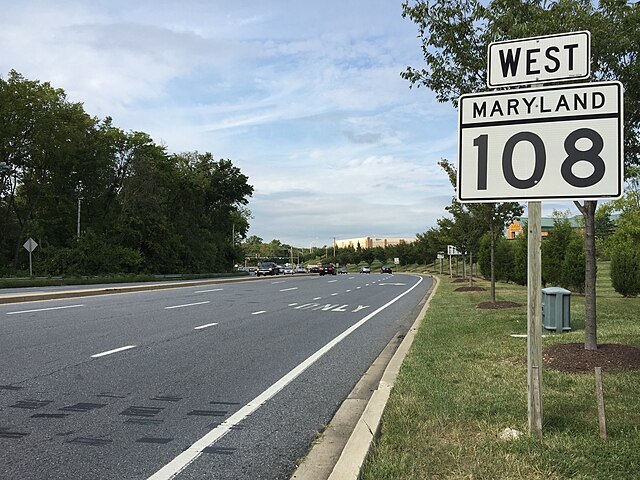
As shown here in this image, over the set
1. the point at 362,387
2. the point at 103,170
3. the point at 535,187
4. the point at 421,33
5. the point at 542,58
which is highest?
the point at 103,170

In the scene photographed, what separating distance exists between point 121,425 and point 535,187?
410 cm

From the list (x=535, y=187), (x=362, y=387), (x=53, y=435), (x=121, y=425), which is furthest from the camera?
(x=362, y=387)

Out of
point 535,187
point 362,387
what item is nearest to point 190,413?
point 362,387

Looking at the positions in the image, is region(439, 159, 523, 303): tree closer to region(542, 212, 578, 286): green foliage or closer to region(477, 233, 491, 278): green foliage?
region(542, 212, 578, 286): green foliage

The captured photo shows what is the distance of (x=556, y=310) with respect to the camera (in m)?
10.4

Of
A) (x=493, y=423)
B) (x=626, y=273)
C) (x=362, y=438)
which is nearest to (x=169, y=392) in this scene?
(x=362, y=438)

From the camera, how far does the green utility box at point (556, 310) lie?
1031cm

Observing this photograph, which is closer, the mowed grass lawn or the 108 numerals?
the mowed grass lawn

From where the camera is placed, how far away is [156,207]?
55.5 m

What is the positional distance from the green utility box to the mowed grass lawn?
2.45 meters

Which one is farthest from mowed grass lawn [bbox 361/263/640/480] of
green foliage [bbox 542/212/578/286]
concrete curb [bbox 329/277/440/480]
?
green foliage [bbox 542/212/578/286]

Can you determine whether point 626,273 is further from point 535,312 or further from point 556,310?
point 535,312

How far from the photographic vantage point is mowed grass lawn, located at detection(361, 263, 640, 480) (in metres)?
3.82

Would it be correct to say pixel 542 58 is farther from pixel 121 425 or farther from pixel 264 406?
pixel 121 425
